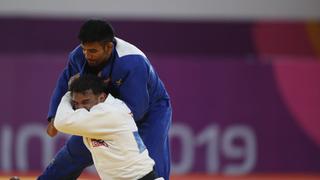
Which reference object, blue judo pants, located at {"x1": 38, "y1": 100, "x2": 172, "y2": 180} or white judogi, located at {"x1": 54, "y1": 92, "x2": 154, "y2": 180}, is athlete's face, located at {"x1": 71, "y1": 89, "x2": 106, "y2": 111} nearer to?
white judogi, located at {"x1": 54, "y1": 92, "x2": 154, "y2": 180}

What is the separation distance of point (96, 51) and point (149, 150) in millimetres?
772

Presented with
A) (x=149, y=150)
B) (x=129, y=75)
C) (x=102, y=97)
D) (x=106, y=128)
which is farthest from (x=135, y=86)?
(x=149, y=150)

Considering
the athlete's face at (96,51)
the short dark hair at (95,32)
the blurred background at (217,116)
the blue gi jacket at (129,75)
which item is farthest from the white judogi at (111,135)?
the blurred background at (217,116)

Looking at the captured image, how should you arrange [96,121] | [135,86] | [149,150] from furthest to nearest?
[149,150]
[135,86]
[96,121]

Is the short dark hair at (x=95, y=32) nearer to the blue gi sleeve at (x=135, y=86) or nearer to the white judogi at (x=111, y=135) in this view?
the blue gi sleeve at (x=135, y=86)

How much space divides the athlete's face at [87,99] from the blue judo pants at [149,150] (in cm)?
55

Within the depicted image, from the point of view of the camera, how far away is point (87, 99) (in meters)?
5.27

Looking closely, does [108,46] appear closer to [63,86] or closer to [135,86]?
[135,86]

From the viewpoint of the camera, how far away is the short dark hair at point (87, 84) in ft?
17.2

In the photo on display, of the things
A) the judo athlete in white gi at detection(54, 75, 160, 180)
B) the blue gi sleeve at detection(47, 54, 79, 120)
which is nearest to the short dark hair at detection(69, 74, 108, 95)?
the judo athlete in white gi at detection(54, 75, 160, 180)

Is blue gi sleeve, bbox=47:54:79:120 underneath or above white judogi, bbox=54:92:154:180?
above

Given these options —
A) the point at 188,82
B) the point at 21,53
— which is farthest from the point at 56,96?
the point at 21,53

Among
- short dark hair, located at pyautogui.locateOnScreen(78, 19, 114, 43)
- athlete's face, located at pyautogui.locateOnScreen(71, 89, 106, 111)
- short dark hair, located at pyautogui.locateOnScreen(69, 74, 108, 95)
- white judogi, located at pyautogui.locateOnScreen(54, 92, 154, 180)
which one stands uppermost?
short dark hair, located at pyautogui.locateOnScreen(78, 19, 114, 43)

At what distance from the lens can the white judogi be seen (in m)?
5.21
